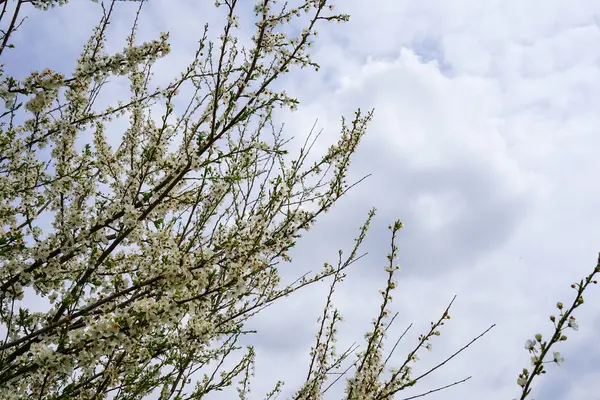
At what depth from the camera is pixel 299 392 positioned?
491cm

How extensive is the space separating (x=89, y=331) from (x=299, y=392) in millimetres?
2445

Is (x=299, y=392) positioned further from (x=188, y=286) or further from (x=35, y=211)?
(x=35, y=211)

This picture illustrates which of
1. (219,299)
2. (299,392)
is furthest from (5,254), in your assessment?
(299,392)

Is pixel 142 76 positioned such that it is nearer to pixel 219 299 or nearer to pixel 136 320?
pixel 219 299

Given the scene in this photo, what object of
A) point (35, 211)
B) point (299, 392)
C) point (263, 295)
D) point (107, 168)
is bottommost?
point (299, 392)

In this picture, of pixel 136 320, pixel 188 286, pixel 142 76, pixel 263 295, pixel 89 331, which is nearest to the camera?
pixel 89 331

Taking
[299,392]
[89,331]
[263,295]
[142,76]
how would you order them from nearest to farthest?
1. [89,331]
2. [299,392]
3. [263,295]
4. [142,76]

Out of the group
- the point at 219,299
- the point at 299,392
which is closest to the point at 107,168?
the point at 219,299

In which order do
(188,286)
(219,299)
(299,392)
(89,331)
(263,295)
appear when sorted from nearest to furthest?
(89,331) → (188,286) → (219,299) → (299,392) → (263,295)

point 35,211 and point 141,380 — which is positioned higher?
point 35,211

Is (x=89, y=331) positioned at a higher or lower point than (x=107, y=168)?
lower

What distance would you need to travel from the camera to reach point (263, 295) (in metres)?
5.43

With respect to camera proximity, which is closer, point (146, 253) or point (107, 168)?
point (146, 253)

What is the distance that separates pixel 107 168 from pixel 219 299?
2.24m
